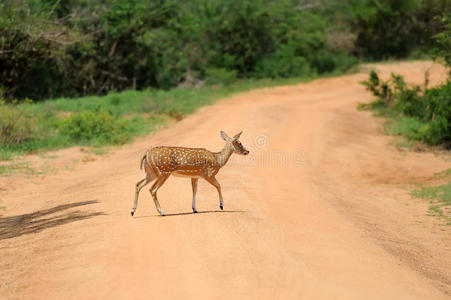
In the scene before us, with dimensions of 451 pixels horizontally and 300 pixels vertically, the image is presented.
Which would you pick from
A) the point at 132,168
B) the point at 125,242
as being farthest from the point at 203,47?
the point at 125,242

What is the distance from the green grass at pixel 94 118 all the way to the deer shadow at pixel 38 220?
6.54m

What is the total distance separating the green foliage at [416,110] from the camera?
21.5 m

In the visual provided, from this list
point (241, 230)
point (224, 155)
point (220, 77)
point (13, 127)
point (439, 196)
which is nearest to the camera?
point (241, 230)

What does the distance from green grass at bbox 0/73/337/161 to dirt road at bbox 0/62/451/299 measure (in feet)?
4.01

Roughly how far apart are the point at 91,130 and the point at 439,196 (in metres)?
11.9

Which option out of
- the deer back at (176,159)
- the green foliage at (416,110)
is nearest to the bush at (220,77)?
the green foliage at (416,110)

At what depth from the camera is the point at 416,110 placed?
26.1m

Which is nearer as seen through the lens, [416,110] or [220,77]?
[416,110]

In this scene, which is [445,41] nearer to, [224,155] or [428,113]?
[428,113]

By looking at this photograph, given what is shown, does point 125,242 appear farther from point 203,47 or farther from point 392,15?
point 392,15

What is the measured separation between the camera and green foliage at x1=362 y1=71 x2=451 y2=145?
70.4 feet

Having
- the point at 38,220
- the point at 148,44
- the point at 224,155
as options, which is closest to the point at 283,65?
the point at 148,44

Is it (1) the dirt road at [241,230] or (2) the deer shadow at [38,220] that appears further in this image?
(2) the deer shadow at [38,220]

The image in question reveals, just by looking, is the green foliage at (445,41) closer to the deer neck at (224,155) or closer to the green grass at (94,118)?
the green grass at (94,118)
